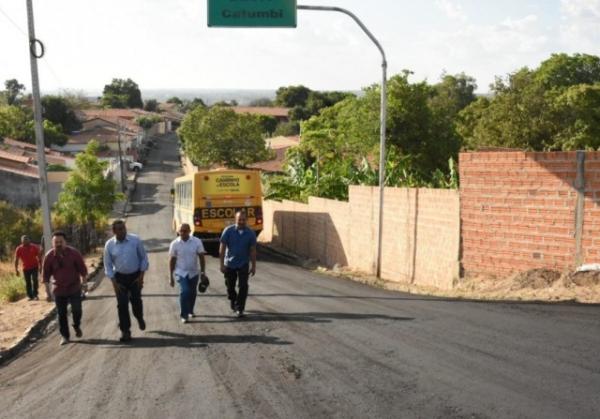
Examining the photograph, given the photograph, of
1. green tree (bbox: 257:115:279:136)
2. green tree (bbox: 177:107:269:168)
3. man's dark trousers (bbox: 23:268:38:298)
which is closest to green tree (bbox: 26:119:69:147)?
green tree (bbox: 177:107:269:168)

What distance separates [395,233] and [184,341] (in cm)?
966

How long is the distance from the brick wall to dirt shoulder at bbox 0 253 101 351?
333 inches

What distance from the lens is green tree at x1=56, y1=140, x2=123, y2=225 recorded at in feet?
132

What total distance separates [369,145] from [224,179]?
8217mm

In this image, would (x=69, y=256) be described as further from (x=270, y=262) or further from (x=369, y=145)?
(x=369, y=145)

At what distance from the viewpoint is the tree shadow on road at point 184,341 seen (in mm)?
9641

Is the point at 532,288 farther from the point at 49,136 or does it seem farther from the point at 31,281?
the point at 49,136

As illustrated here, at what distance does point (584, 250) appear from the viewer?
472 inches

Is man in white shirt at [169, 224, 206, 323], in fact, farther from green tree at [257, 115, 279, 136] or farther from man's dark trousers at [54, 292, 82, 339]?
green tree at [257, 115, 279, 136]

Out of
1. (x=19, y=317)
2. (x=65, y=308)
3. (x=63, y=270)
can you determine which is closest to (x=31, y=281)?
(x=19, y=317)

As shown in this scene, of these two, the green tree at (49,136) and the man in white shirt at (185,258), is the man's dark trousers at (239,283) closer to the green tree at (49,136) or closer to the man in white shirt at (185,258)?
the man in white shirt at (185,258)

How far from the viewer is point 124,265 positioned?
33.4ft

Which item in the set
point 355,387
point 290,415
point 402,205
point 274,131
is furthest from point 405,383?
point 274,131

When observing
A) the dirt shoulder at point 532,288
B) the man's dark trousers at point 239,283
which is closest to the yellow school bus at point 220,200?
the dirt shoulder at point 532,288
